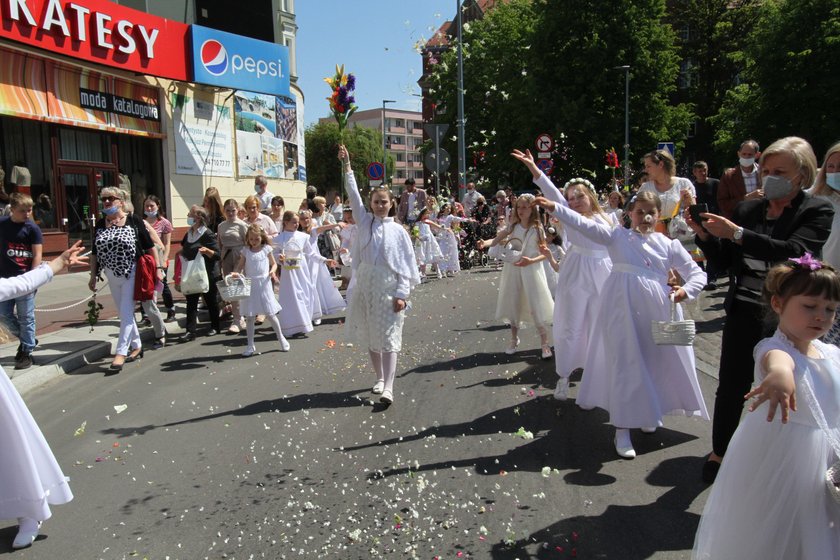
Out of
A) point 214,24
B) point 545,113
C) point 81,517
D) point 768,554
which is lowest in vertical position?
point 81,517

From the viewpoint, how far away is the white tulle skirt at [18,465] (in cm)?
375

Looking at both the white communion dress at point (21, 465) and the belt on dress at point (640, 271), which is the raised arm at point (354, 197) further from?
the white communion dress at point (21, 465)

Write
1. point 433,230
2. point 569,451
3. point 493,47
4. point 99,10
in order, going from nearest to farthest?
point 569,451, point 99,10, point 433,230, point 493,47

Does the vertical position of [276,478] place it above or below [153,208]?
below

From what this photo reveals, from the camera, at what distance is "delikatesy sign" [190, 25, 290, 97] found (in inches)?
821

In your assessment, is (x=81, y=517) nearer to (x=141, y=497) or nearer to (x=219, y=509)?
(x=141, y=497)

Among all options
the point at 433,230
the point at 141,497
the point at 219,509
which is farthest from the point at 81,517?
the point at 433,230

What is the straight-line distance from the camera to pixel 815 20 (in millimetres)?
35438

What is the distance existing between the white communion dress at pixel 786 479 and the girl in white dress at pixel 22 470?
346 cm

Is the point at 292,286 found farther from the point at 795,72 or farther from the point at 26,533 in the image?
the point at 795,72

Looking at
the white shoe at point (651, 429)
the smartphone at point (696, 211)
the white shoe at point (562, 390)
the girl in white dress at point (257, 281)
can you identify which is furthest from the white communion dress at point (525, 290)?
the smartphone at point (696, 211)

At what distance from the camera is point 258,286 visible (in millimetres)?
9141

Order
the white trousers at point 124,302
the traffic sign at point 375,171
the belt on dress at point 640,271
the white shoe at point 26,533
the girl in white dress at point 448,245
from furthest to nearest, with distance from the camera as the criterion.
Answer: the traffic sign at point 375,171, the girl in white dress at point 448,245, the white trousers at point 124,302, the belt on dress at point 640,271, the white shoe at point 26,533

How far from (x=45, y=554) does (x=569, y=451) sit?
3432mm
